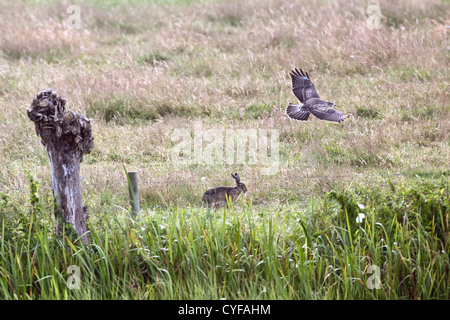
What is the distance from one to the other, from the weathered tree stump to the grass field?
222 millimetres

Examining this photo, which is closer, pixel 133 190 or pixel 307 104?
pixel 133 190

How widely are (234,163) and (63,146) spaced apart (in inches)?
141

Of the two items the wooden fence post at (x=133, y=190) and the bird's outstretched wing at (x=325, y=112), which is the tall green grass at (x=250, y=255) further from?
the bird's outstretched wing at (x=325, y=112)

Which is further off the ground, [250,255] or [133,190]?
[133,190]

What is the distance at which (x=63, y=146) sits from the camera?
527cm

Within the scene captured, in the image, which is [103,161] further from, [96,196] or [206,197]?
[206,197]

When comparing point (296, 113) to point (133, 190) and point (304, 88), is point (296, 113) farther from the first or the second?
point (133, 190)

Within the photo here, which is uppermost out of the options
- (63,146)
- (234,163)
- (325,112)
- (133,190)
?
(325,112)

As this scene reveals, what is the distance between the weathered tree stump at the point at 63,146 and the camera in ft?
16.9

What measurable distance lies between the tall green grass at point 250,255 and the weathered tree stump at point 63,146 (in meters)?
0.21

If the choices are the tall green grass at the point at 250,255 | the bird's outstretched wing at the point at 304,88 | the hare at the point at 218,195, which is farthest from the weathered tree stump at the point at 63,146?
the bird's outstretched wing at the point at 304,88

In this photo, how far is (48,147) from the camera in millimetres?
5273

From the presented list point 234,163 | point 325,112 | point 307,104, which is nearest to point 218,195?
point 234,163

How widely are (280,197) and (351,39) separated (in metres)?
6.99
